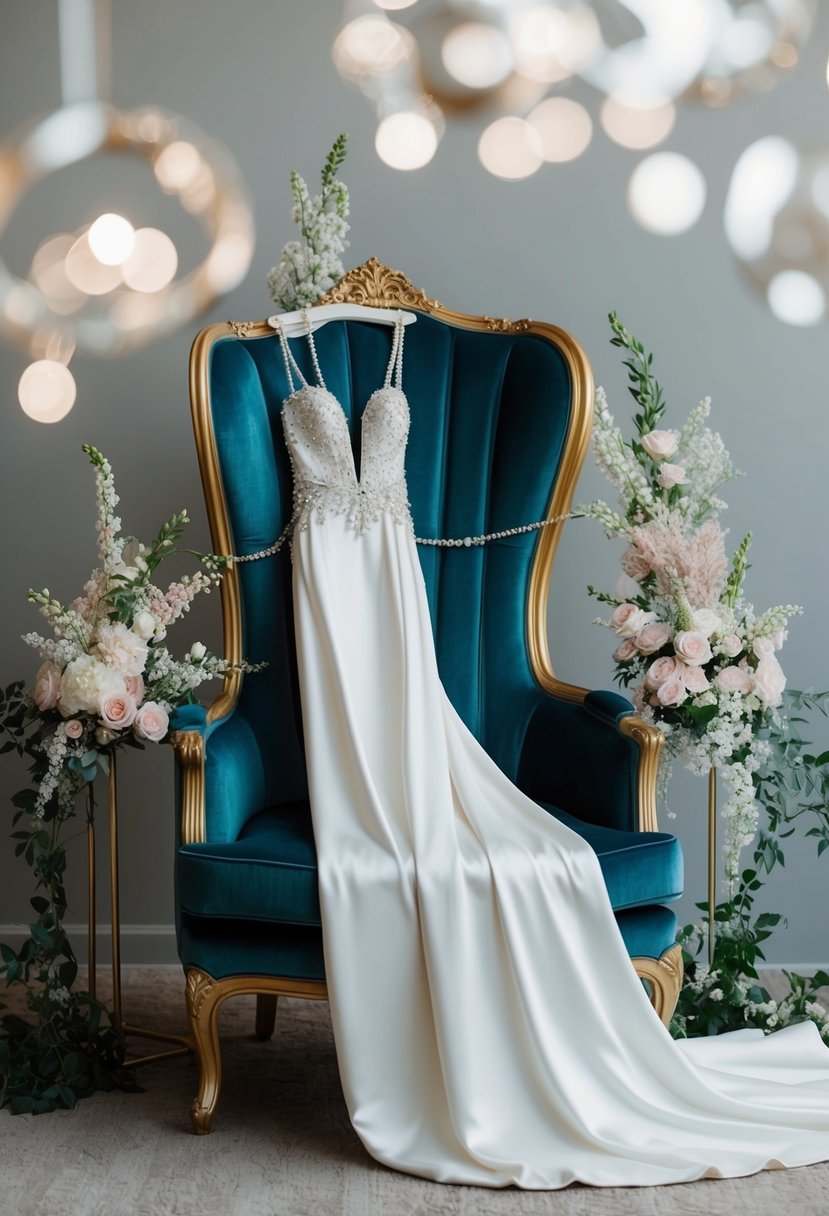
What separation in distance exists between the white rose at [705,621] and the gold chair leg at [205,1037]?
1.14m

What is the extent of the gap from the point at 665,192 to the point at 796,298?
435 mm

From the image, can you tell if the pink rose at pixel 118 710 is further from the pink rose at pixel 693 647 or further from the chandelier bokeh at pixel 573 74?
the chandelier bokeh at pixel 573 74

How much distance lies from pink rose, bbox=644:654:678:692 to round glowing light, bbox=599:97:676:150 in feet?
4.68

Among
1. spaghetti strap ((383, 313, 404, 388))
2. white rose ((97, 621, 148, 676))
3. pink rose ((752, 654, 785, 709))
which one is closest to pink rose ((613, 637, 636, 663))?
pink rose ((752, 654, 785, 709))

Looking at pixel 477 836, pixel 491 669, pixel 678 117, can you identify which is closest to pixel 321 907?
pixel 477 836

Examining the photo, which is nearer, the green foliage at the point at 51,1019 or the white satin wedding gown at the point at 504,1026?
the white satin wedding gown at the point at 504,1026

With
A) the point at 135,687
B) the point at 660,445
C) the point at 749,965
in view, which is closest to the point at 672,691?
the point at 660,445

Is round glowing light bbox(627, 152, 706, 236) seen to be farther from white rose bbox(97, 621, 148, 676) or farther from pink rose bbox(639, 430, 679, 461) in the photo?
white rose bbox(97, 621, 148, 676)

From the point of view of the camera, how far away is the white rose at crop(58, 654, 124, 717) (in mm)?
2178

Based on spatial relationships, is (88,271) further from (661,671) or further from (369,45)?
(661,671)

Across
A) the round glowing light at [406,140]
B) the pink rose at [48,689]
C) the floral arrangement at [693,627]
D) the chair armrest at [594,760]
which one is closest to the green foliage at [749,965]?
the floral arrangement at [693,627]

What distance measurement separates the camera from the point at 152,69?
295 centimetres

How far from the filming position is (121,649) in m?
2.22

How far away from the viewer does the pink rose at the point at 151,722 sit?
2.22 metres
